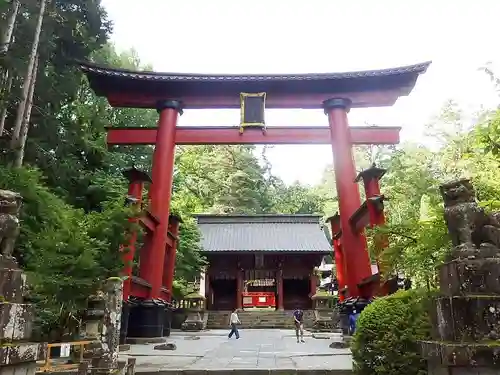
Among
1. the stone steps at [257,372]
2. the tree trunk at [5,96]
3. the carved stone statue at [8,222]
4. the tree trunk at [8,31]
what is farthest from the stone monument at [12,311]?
the tree trunk at [8,31]

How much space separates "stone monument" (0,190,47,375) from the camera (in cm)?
357

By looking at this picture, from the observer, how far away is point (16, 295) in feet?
12.5

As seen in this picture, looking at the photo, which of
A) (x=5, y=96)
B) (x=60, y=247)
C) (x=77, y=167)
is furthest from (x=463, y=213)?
(x=77, y=167)

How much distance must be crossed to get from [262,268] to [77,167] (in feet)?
50.5

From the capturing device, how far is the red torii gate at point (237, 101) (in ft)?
45.1

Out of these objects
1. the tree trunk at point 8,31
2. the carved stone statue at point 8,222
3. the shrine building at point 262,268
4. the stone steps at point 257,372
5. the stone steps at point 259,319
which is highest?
the tree trunk at point 8,31

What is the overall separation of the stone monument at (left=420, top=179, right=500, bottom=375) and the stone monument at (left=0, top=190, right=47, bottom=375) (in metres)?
3.85

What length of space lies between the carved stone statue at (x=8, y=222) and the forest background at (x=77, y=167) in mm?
3714

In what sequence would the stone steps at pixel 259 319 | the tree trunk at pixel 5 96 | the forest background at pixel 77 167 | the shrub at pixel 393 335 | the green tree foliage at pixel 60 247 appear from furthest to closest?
the stone steps at pixel 259 319, the tree trunk at pixel 5 96, the green tree foliage at pixel 60 247, the forest background at pixel 77 167, the shrub at pixel 393 335

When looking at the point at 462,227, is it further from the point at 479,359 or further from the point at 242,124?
the point at 242,124

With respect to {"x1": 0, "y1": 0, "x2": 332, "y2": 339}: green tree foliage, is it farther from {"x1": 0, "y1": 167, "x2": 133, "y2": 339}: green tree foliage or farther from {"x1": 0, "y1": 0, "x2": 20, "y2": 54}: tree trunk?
{"x1": 0, "y1": 0, "x2": 20, "y2": 54}: tree trunk

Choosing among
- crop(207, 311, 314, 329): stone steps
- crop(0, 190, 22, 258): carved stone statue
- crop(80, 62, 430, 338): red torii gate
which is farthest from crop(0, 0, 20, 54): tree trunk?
crop(207, 311, 314, 329): stone steps

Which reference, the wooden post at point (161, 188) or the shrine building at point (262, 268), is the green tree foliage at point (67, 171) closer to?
the wooden post at point (161, 188)

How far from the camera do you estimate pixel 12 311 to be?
3.68 meters
